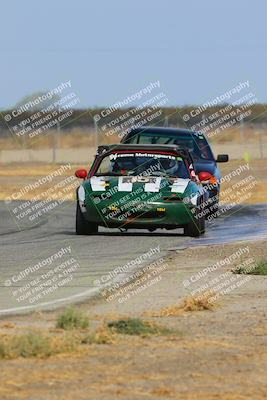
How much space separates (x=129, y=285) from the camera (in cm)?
1523

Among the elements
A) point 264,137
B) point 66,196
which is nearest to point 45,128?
point 264,137

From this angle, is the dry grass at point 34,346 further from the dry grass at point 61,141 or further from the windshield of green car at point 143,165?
the dry grass at point 61,141

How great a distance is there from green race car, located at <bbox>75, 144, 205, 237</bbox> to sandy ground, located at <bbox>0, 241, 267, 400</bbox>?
8162 millimetres

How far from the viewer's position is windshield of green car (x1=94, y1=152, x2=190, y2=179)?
23.1 m

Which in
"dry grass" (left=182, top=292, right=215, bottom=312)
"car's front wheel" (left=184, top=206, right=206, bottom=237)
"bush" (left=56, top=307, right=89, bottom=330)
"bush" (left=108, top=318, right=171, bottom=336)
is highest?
"bush" (left=56, top=307, right=89, bottom=330)

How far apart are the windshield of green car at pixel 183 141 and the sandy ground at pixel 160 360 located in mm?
14898

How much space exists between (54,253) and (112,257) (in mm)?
1018

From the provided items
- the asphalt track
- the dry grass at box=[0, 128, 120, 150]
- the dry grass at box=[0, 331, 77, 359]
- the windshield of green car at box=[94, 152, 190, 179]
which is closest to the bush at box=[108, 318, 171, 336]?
the dry grass at box=[0, 331, 77, 359]

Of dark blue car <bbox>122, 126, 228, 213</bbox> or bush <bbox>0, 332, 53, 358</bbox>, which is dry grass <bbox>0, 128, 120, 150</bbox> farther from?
bush <bbox>0, 332, 53, 358</bbox>

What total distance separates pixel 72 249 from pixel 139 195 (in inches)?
108

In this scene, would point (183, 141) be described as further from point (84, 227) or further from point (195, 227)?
point (84, 227)

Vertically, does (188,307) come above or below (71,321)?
below

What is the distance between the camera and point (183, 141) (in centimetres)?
2930

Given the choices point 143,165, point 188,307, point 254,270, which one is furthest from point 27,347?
point 143,165
